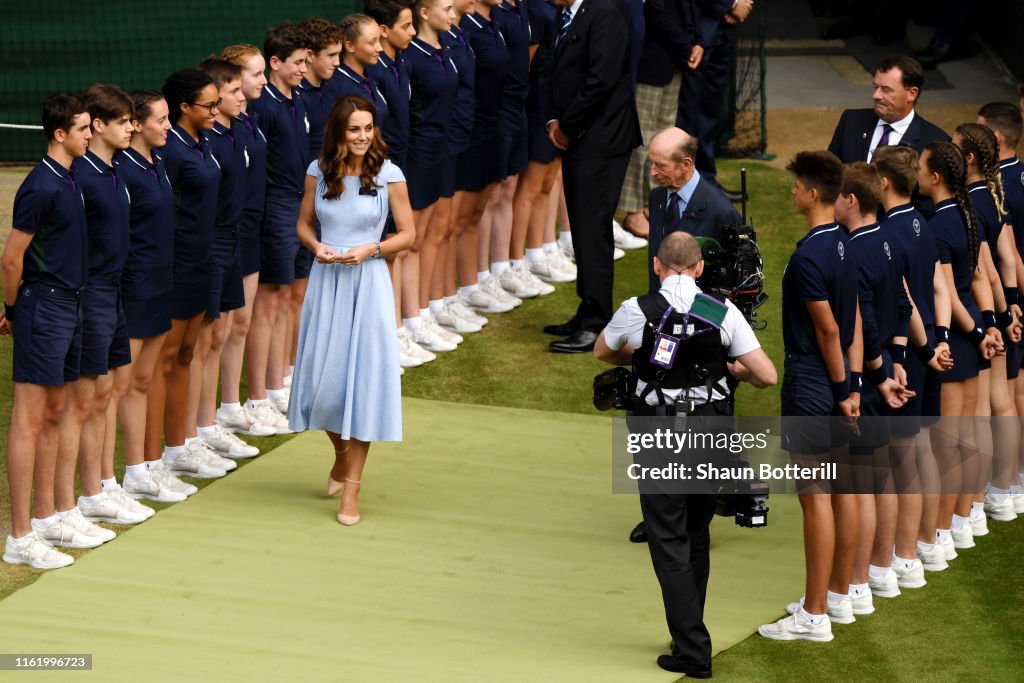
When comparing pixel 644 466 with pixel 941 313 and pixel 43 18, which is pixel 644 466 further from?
pixel 43 18

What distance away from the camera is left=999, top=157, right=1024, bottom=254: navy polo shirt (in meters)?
8.91

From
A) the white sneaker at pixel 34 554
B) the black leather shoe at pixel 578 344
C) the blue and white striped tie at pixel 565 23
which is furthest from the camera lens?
the black leather shoe at pixel 578 344

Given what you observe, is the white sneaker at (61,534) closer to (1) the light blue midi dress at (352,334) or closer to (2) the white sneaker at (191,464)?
(2) the white sneaker at (191,464)

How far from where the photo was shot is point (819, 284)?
697 cm

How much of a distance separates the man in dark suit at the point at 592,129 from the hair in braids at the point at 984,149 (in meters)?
2.65

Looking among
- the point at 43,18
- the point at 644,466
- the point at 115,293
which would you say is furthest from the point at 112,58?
the point at 644,466

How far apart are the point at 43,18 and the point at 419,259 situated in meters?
4.65

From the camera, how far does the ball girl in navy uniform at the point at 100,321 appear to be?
7.77 meters

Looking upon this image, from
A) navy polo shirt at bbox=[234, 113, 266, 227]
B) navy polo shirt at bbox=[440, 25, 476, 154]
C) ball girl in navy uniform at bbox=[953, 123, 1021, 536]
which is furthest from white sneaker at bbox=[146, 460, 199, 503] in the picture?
ball girl in navy uniform at bbox=[953, 123, 1021, 536]

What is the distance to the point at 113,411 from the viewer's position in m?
8.34

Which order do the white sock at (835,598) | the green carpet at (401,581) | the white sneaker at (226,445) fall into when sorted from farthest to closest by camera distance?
Result: 1. the white sneaker at (226,445)
2. the white sock at (835,598)
3. the green carpet at (401,581)

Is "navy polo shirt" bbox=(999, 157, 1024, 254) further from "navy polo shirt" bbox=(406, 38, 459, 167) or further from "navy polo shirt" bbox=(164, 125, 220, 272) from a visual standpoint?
"navy polo shirt" bbox=(164, 125, 220, 272)

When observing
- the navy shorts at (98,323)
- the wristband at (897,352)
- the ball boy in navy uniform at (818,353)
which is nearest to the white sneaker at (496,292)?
the navy shorts at (98,323)

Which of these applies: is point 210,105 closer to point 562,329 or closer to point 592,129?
point 592,129
